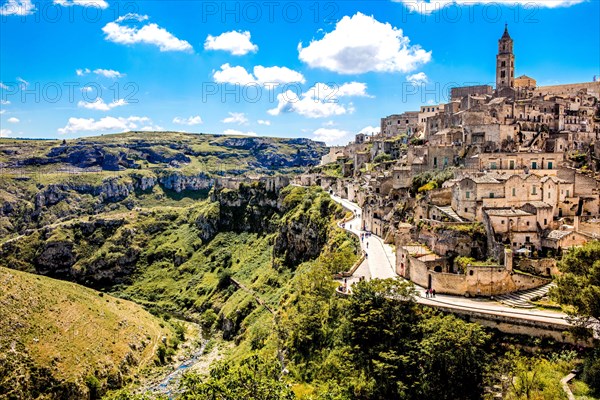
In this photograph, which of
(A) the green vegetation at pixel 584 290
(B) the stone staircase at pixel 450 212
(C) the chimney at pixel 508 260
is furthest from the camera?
(B) the stone staircase at pixel 450 212

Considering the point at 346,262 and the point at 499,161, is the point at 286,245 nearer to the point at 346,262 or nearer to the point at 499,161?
the point at 346,262

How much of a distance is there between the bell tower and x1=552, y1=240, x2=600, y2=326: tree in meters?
66.2

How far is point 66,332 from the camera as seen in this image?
72750mm

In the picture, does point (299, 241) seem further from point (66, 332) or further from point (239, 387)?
point (239, 387)

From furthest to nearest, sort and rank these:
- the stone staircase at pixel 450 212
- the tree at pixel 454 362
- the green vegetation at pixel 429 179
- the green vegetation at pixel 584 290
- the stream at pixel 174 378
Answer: the stream at pixel 174 378 < the green vegetation at pixel 429 179 < the stone staircase at pixel 450 212 < the tree at pixel 454 362 < the green vegetation at pixel 584 290

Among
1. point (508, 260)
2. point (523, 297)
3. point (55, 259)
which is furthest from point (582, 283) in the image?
point (55, 259)

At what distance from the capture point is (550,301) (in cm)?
3547

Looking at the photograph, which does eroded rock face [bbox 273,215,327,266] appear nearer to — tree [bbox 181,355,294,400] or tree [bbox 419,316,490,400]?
tree [bbox 419,316,490,400]

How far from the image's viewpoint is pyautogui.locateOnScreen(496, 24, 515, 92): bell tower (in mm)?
90188

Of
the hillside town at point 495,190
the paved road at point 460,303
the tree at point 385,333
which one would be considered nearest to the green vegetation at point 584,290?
the paved road at point 460,303

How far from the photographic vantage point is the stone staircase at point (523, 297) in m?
36.1

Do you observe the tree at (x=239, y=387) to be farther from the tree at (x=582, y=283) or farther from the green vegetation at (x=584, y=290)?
the tree at (x=582, y=283)

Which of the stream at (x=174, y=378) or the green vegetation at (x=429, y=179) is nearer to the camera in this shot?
the green vegetation at (x=429, y=179)

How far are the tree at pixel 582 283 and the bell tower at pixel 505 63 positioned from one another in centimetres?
6615
